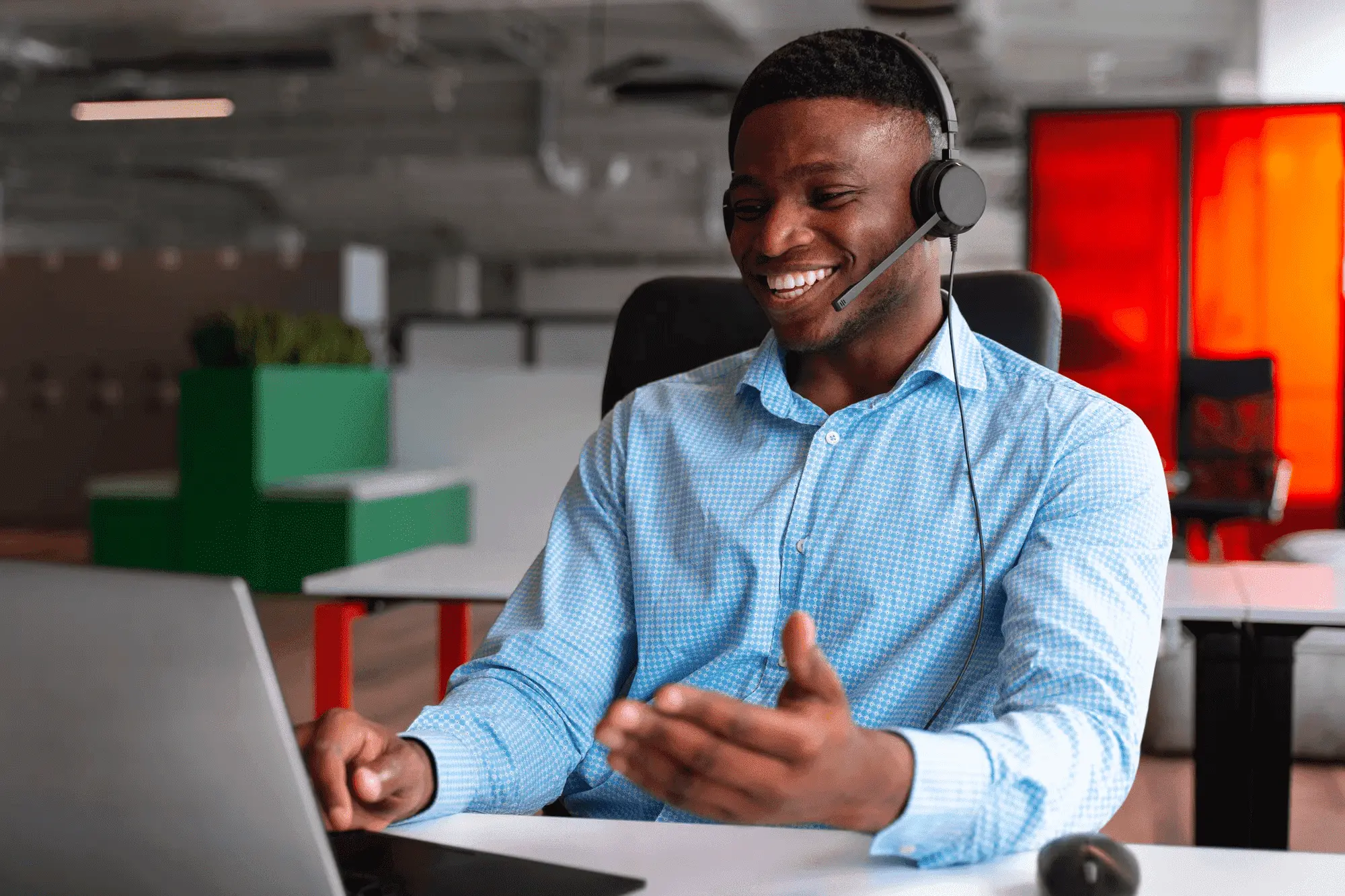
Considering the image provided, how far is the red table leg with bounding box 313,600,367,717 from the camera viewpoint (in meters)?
2.03

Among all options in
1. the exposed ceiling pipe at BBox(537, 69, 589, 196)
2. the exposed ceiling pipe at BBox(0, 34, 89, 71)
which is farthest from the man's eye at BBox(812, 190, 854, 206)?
the exposed ceiling pipe at BBox(0, 34, 89, 71)

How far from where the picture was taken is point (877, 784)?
0.75 meters

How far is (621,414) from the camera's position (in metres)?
1.34

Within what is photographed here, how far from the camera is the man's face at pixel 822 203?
114 centimetres

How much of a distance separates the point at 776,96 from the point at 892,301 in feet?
0.68

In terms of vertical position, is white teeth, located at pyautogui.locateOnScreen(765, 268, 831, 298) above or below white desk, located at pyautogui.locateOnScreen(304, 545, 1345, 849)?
above

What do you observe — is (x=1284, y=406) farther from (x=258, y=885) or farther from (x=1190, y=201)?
(x=258, y=885)

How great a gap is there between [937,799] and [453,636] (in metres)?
1.62

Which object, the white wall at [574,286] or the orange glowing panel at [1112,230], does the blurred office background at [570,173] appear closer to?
the orange glowing panel at [1112,230]

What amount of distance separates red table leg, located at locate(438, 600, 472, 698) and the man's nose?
1247 mm

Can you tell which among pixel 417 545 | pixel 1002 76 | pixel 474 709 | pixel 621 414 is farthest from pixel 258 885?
pixel 1002 76

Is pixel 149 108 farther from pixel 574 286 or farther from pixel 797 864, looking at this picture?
pixel 797 864

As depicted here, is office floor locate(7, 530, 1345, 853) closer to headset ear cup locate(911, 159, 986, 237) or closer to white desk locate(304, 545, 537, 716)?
white desk locate(304, 545, 537, 716)

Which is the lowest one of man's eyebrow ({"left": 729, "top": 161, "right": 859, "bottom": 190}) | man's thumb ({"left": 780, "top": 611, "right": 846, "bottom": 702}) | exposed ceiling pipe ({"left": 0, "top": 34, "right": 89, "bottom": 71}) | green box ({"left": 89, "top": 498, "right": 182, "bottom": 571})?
green box ({"left": 89, "top": 498, "right": 182, "bottom": 571})
